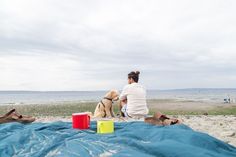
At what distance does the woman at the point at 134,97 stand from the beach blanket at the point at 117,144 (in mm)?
4117

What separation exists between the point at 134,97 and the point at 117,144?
5.35 meters

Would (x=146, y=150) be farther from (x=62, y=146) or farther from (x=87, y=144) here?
(x=62, y=146)

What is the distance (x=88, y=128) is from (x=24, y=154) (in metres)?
1.86

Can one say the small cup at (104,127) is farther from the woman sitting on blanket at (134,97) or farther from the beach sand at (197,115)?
the woman sitting on blanket at (134,97)

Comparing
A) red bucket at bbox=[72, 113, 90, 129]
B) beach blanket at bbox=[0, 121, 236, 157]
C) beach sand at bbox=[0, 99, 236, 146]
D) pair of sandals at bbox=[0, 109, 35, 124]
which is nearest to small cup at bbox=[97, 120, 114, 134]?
beach blanket at bbox=[0, 121, 236, 157]

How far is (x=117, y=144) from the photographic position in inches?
181

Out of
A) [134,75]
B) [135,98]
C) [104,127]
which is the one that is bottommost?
[104,127]

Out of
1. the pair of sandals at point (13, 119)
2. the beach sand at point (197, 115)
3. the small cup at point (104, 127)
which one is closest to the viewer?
the small cup at point (104, 127)

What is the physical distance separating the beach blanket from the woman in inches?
162

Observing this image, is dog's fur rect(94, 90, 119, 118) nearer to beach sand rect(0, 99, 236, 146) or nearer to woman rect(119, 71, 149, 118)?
woman rect(119, 71, 149, 118)

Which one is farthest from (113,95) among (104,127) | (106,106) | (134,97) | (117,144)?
(117,144)

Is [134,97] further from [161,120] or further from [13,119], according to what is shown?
[13,119]

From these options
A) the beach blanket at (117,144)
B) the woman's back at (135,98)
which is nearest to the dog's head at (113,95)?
the woman's back at (135,98)

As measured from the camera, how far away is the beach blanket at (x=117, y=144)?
4219 mm
